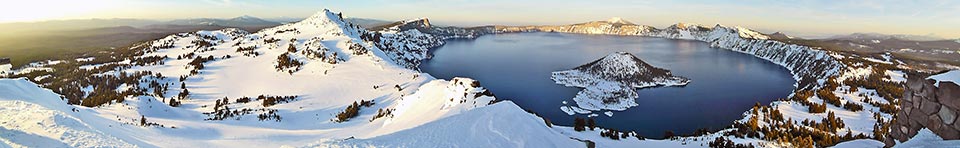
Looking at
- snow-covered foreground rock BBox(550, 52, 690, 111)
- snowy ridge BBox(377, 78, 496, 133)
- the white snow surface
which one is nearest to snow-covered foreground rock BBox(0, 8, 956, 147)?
snowy ridge BBox(377, 78, 496, 133)

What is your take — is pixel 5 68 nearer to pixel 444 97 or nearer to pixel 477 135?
pixel 444 97

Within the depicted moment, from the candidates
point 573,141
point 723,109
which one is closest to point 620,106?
point 723,109

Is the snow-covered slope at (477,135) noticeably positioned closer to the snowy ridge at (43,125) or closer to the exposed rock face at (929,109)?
the snowy ridge at (43,125)

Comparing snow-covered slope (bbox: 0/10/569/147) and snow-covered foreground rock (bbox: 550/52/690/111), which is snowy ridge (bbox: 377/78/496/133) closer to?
snow-covered slope (bbox: 0/10/569/147)

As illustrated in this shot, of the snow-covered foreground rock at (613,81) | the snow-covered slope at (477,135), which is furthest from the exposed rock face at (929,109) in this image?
the snow-covered foreground rock at (613,81)

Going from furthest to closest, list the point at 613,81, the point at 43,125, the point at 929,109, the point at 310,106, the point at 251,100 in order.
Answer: the point at 613,81 < the point at 251,100 < the point at 310,106 < the point at 43,125 < the point at 929,109

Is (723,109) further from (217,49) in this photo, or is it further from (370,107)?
(217,49)

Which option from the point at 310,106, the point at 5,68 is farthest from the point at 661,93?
the point at 5,68
